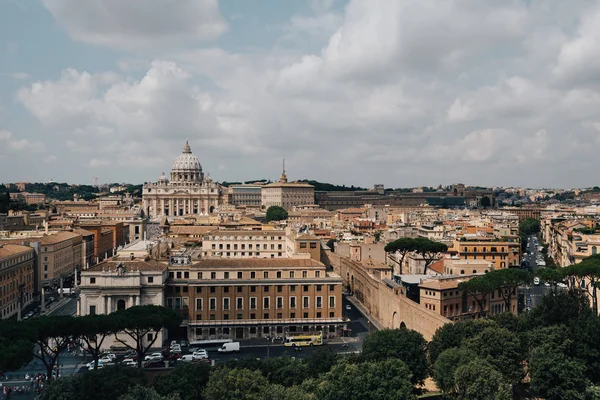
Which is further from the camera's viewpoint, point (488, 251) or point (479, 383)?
point (488, 251)

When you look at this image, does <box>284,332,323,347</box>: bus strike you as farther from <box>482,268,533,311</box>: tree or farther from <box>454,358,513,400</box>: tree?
<box>454,358,513,400</box>: tree

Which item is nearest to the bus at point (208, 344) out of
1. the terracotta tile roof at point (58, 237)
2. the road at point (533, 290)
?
the road at point (533, 290)

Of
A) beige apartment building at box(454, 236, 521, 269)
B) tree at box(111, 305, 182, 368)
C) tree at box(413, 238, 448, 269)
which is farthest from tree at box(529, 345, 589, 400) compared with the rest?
tree at box(413, 238, 448, 269)

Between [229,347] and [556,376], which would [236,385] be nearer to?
[229,347]

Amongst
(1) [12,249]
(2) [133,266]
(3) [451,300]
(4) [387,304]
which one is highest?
(1) [12,249]

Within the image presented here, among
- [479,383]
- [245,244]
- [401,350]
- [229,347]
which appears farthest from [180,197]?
[479,383]

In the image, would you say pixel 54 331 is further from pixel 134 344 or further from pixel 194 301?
pixel 194 301
